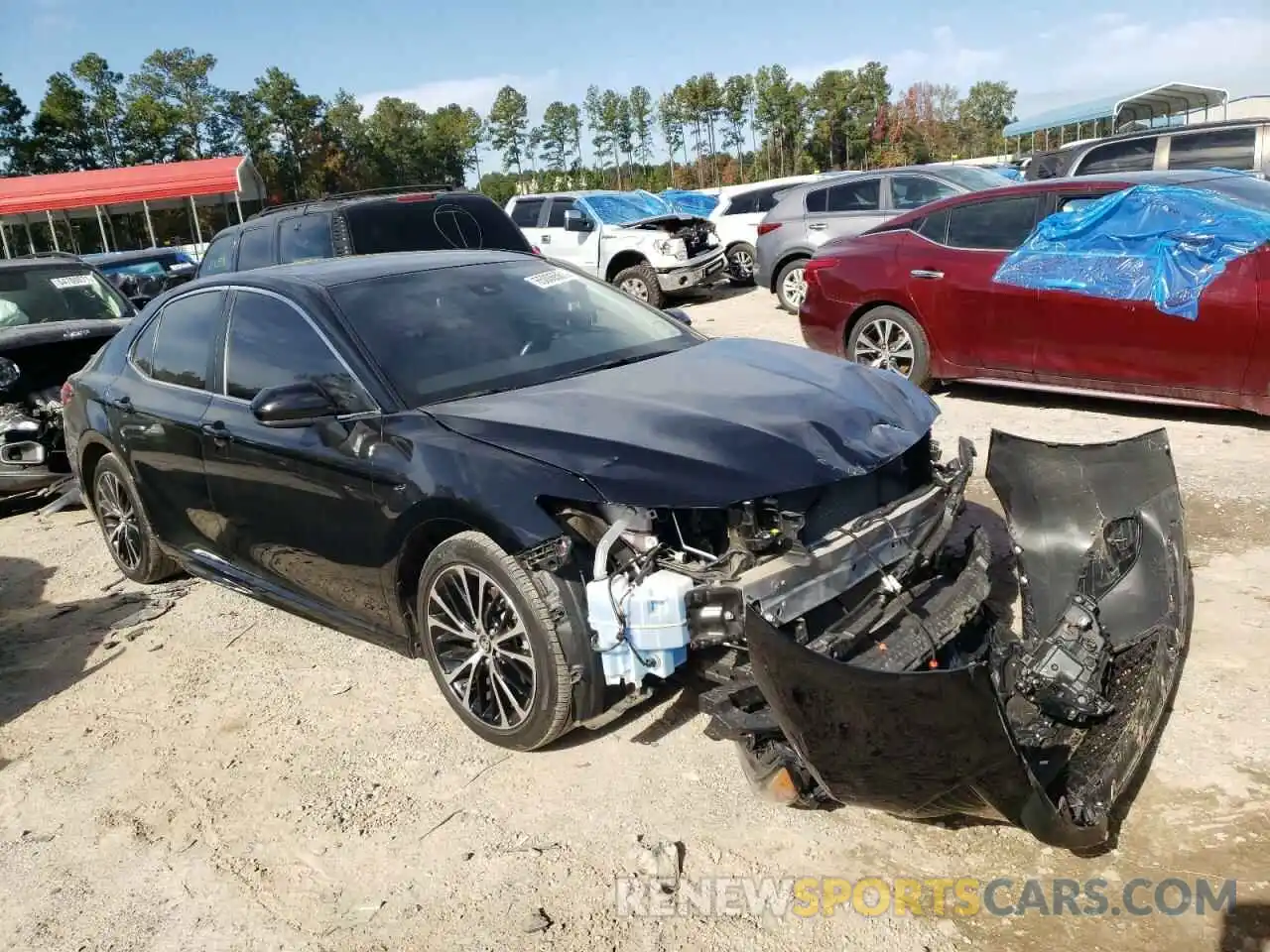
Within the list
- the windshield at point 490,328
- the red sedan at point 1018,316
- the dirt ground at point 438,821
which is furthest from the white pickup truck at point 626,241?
the dirt ground at point 438,821

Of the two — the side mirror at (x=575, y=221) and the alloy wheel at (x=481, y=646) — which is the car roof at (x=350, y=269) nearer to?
the alloy wheel at (x=481, y=646)

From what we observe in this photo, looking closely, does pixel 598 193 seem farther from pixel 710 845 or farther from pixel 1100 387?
pixel 710 845

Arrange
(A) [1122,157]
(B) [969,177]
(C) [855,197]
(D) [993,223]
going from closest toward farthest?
(D) [993,223], (A) [1122,157], (B) [969,177], (C) [855,197]

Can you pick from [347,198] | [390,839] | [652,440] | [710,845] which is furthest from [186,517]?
[347,198]

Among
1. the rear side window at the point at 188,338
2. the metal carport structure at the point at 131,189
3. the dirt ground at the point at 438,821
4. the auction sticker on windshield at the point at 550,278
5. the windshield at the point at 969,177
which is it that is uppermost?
the metal carport structure at the point at 131,189

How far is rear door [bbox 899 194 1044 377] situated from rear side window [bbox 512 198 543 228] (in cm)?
915

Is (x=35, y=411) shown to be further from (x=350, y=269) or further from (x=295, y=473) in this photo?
(x=295, y=473)

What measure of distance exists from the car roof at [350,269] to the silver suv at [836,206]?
25.9ft

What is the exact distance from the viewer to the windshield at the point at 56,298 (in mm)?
8086

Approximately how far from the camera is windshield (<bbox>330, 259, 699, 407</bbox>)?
374cm

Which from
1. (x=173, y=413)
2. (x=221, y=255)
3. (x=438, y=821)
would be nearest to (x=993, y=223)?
(x=173, y=413)

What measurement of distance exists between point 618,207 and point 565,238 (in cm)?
108

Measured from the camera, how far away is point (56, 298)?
8.37 metres

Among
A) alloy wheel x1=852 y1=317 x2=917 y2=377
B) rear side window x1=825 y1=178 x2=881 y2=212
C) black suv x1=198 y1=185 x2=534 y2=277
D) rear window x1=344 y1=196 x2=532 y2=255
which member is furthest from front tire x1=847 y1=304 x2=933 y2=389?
rear side window x1=825 y1=178 x2=881 y2=212
